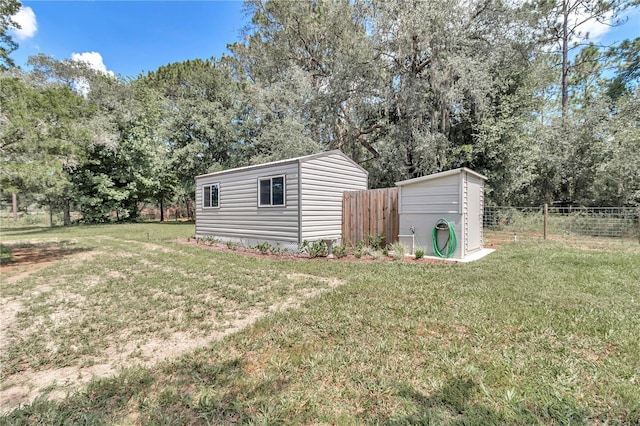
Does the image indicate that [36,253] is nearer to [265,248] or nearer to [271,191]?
[265,248]

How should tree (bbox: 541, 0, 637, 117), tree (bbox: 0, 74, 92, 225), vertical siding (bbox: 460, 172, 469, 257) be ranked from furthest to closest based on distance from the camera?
tree (bbox: 541, 0, 637, 117) < vertical siding (bbox: 460, 172, 469, 257) < tree (bbox: 0, 74, 92, 225)

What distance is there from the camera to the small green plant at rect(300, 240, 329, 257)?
7121mm

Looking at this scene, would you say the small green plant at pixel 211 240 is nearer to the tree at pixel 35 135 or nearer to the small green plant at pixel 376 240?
the tree at pixel 35 135

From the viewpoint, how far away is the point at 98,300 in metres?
4.08

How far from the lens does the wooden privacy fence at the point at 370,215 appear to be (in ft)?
25.5

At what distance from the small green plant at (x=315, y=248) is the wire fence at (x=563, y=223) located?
22.6 feet

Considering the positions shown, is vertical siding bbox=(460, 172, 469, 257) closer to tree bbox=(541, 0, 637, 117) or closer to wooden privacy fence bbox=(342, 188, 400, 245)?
wooden privacy fence bbox=(342, 188, 400, 245)

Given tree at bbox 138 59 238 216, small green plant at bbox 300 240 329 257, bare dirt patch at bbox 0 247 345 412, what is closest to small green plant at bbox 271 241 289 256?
small green plant at bbox 300 240 329 257

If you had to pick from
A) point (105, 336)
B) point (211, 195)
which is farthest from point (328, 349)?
point (211, 195)

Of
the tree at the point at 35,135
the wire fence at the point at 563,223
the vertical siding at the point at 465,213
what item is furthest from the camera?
the wire fence at the point at 563,223

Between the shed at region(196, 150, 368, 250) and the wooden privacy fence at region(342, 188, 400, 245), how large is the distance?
26 centimetres

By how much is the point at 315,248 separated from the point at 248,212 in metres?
2.85

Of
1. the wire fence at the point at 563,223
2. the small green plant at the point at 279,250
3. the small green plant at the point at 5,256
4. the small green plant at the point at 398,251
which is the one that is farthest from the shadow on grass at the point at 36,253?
the wire fence at the point at 563,223

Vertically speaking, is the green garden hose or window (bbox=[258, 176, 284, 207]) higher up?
window (bbox=[258, 176, 284, 207])
